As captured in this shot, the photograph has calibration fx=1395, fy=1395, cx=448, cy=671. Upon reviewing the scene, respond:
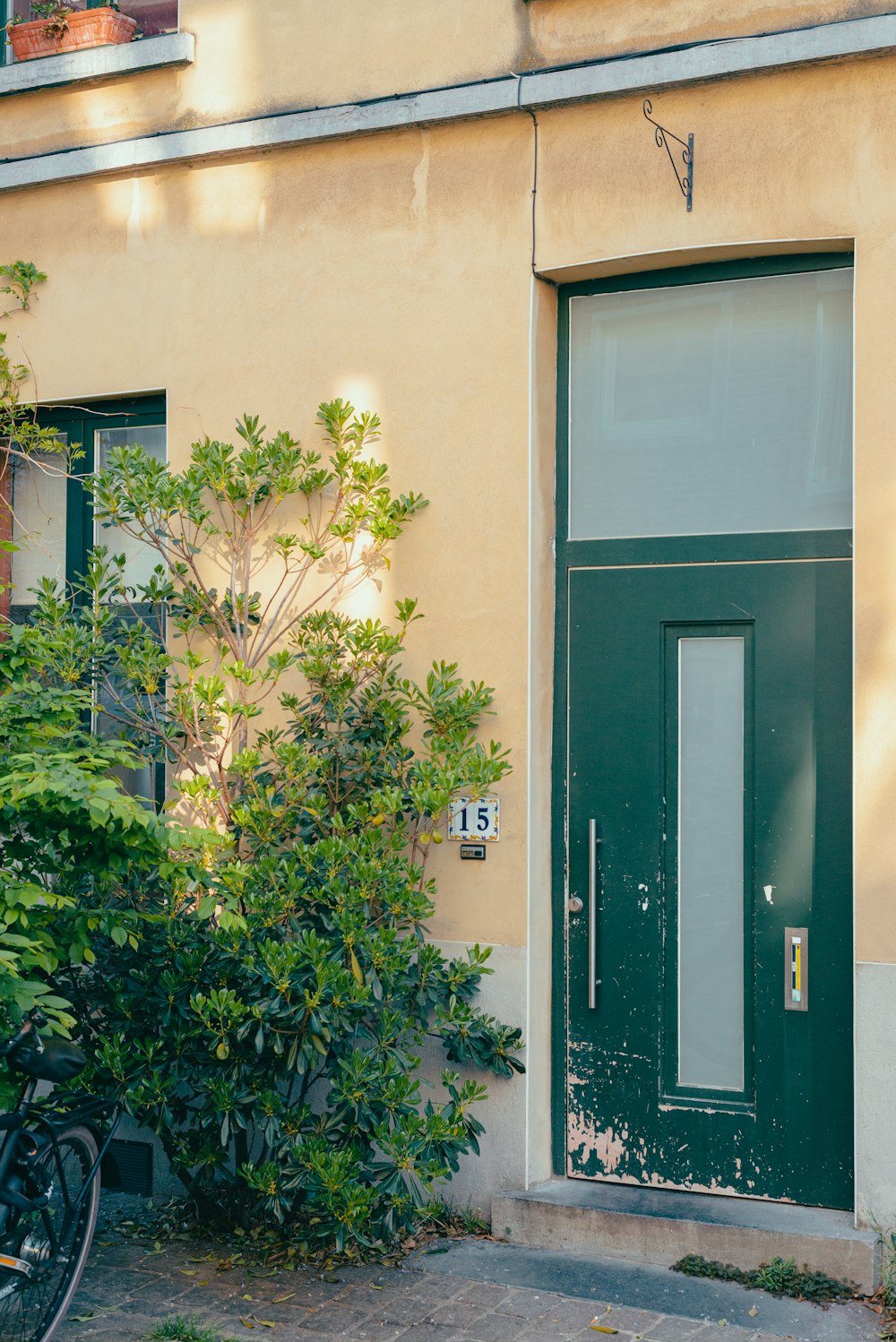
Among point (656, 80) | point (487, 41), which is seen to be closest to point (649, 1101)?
point (656, 80)

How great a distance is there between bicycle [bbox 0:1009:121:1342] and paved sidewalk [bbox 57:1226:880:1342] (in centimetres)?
18

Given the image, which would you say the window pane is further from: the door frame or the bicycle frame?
the bicycle frame

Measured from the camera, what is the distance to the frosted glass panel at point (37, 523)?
7113 millimetres

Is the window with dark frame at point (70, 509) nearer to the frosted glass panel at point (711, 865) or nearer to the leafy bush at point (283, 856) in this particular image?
the leafy bush at point (283, 856)

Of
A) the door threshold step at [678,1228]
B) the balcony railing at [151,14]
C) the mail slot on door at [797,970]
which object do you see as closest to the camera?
the door threshold step at [678,1228]

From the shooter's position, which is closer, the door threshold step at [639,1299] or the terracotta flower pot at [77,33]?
the door threshold step at [639,1299]

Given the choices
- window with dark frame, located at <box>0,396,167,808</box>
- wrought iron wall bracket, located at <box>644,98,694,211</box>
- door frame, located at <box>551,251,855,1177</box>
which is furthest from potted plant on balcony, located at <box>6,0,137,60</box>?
wrought iron wall bracket, located at <box>644,98,694,211</box>

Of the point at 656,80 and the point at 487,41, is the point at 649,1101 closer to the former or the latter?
the point at 656,80

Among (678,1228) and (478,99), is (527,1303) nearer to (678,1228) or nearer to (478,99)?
(678,1228)

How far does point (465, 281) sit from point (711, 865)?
266 centimetres

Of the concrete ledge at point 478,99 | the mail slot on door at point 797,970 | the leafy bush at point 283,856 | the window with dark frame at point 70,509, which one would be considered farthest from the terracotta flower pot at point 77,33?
the mail slot on door at point 797,970

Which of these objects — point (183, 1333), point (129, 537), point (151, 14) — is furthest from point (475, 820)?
point (151, 14)

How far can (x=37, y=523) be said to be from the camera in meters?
7.21

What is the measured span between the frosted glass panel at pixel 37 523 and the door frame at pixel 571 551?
2665 millimetres
